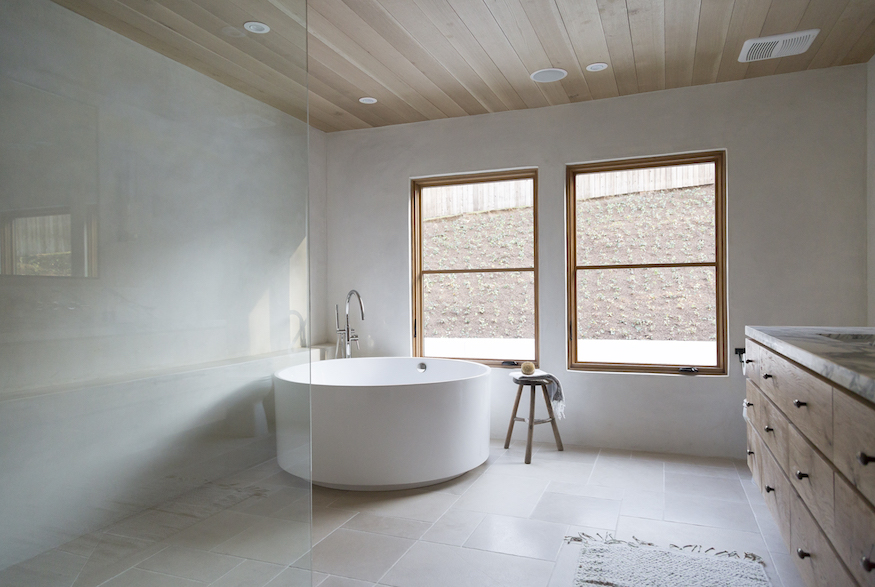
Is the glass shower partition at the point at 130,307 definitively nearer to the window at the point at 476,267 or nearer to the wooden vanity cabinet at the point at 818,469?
the wooden vanity cabinet at the point at 818,469

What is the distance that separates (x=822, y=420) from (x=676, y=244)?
2.76 m

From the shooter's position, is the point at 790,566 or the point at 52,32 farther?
the point at 790,566

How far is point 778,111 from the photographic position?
374 cm

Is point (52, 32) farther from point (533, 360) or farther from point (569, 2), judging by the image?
point (533, 360)

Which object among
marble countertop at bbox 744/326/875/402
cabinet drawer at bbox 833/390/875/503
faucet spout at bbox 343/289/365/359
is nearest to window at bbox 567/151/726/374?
marble countertop at bbox 744/326/875/402

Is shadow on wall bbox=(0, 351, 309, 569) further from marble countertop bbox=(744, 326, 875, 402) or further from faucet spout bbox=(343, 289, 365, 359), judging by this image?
faucet spout bbox=(343, 289, 365, 359)

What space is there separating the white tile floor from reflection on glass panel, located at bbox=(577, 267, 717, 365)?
2.25 feet

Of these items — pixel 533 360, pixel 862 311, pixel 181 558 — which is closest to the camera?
pixel 181 558

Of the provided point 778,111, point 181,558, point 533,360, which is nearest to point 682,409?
point 533,360

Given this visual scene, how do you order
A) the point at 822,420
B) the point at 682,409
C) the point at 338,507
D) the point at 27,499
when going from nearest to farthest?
the point at 27,499 → the point at 822,420 → the point at 338,507 → the point at 682,409

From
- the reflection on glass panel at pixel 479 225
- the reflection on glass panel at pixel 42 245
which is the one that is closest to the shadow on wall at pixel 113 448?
the reflection on glass panel at pixel 42 245

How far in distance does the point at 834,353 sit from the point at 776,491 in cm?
78

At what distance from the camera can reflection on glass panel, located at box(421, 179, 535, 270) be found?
4496mm

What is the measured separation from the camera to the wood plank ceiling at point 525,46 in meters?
2.79
